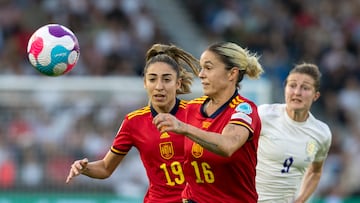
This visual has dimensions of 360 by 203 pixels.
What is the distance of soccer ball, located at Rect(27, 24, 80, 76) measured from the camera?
8344 millimetres

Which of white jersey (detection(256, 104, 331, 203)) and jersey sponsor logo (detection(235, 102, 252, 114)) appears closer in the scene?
jersey sponsor logo (detection(235, 102, 252, 114))

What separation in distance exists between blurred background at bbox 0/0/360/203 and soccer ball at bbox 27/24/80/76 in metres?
5.25

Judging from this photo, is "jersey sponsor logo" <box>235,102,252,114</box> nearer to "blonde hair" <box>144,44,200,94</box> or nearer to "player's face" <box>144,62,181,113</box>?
"player's face" <box>144,62,181,113</box>

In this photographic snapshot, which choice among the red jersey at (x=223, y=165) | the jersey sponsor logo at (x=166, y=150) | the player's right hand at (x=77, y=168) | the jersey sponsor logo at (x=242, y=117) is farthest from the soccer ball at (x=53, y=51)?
the jersey sponsor logo at (x=242, y=117)

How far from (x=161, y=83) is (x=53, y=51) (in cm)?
103

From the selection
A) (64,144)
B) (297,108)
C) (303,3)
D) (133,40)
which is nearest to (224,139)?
(297,108)

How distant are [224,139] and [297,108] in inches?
92.7

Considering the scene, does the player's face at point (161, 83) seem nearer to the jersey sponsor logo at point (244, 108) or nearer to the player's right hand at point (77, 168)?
the player's right hand at point (77, 168)

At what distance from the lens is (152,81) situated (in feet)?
25.9

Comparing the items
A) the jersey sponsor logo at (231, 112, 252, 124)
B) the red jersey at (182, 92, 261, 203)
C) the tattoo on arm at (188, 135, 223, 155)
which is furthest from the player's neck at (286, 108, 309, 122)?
the tattoo on arm at (188, 135, 223, 155)

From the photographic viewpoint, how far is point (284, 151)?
28.3 feet

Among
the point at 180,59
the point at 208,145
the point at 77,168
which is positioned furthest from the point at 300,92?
the point at 208,145

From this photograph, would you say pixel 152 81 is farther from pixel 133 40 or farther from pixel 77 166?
pixel 133 40

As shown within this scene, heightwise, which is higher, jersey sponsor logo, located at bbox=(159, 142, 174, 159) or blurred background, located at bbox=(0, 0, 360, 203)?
blurred background, located at bbox=(0, 0, 360, 203)
